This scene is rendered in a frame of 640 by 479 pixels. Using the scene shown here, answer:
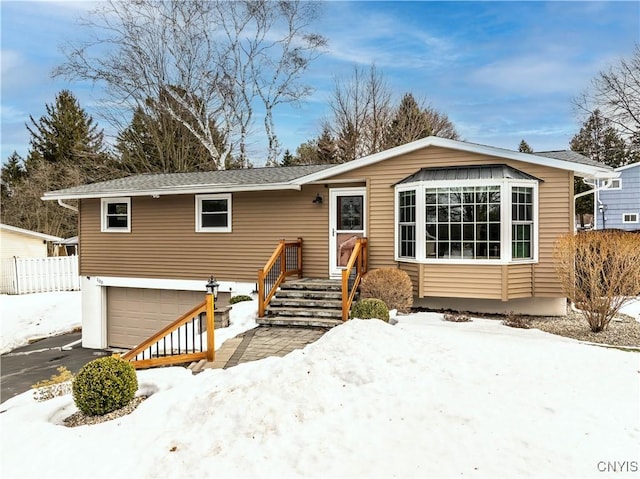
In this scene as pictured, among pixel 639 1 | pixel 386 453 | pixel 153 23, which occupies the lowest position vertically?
pixel 386 453

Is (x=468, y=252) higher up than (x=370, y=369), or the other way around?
(x=468, y=252)

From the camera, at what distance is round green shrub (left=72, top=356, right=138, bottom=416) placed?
5.11m

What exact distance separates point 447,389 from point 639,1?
48.9 ft

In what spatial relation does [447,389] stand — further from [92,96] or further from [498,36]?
[92,96]

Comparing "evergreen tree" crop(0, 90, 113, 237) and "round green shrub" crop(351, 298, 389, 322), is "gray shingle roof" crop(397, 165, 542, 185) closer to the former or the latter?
"round green shrub" crop(351, 298, 389, 322)

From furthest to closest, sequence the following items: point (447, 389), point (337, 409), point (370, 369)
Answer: point (370, 369), point (447, 389), point (337, 409)

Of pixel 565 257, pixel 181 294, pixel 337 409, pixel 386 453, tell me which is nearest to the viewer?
pixel 386 453

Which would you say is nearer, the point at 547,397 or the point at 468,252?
the point at 547,397

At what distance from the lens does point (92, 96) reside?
78.4 feet

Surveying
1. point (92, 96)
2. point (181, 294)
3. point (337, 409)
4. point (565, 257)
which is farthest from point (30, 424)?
point (92, 96)

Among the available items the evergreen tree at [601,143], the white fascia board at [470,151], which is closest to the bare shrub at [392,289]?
the white fascia board at [470,151]

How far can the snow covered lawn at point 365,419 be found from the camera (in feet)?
11.6

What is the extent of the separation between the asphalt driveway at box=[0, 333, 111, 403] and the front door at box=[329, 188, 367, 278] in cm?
756

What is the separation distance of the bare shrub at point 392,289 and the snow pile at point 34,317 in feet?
41.0
